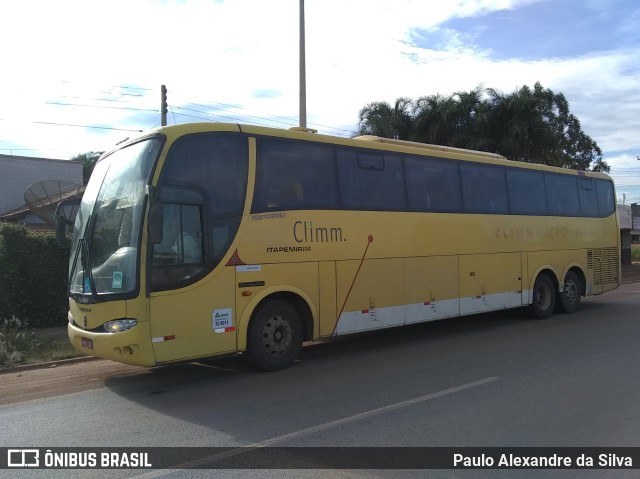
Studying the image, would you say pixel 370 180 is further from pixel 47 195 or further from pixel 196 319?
pixel 47 195

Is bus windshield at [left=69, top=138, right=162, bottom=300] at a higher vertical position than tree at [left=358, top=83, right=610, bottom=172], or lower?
lower

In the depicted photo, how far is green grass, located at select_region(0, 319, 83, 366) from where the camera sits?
30.0ft

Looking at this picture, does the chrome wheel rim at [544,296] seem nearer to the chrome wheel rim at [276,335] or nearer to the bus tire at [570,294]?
the bus tire at [570,294]

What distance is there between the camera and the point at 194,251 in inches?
280

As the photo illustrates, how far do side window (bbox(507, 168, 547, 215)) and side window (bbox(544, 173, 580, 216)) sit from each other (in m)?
0.30

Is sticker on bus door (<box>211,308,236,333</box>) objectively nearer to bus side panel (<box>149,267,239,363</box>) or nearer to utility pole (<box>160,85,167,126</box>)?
bus side panel (<box>149,267,239,363</box>)

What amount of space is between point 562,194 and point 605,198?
2.55 m

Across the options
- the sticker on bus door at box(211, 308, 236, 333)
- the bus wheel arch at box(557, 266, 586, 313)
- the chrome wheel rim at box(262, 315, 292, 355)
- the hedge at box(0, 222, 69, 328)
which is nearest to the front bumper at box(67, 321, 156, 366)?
the sticker on bus door at box(211, 308, 236, 333)

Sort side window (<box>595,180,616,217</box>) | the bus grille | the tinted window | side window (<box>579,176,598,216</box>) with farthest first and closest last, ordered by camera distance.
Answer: side window (<box>595,180,616,217</box>)
the bus grille
side window (<box>579,176,598,216</box>)
the tinted window

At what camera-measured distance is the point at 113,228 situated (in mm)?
7051

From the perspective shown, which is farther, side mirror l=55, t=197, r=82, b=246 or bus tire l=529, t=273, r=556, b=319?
bus tire l=529, t=273, r=556, b=319

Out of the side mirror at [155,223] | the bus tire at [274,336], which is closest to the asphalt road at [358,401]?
the bus tire at [274,336]

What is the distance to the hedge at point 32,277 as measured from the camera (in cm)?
1161

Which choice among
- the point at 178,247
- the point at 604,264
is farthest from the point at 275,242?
the point at 604,264
